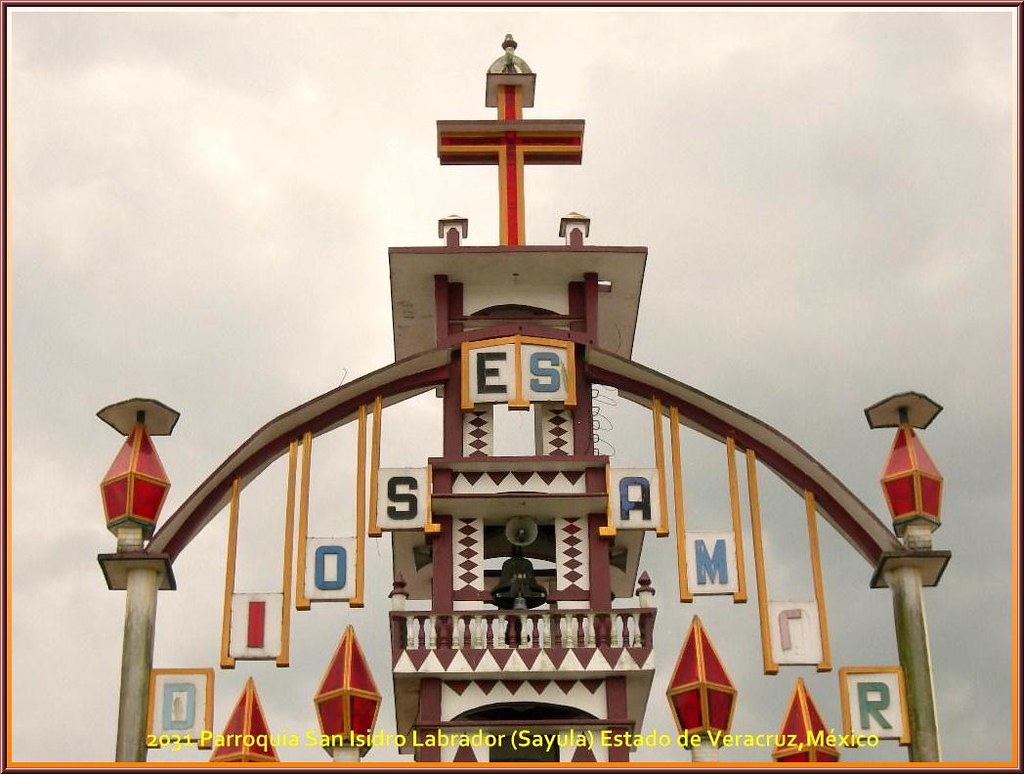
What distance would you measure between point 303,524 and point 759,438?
5540 mm

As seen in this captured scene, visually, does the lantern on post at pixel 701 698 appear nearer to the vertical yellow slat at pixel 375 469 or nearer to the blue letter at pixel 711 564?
the blue letter at pixel 711 564

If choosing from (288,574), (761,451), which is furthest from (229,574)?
(761,451)

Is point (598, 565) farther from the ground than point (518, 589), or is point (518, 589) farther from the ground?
point (598, 565)

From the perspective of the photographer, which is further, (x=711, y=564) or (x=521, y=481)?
(x=521, y=481)

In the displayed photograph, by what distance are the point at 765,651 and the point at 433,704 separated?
3.79 m

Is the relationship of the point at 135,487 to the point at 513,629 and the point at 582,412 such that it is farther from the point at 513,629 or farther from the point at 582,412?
the point at 582,412

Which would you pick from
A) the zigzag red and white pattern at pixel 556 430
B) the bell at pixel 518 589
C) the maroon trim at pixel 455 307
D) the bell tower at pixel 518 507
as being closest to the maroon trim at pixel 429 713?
the bell tower at pixel 518 507

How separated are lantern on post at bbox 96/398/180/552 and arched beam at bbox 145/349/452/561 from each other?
1.36 feet

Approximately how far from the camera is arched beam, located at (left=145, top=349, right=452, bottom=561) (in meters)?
27.5

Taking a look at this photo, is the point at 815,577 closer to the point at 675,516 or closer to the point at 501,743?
the point at 675,516

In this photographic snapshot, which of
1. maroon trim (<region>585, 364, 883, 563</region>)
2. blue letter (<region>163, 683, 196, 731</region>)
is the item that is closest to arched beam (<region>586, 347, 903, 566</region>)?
maroon trim (<region>585, 364, 883, 563</region>)

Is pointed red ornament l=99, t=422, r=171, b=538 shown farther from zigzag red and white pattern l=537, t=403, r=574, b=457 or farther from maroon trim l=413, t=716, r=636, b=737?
zigzag red and white pattern l=537, t=403, r=574, b=457

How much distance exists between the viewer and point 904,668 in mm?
26000

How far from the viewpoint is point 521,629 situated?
27109 mm
